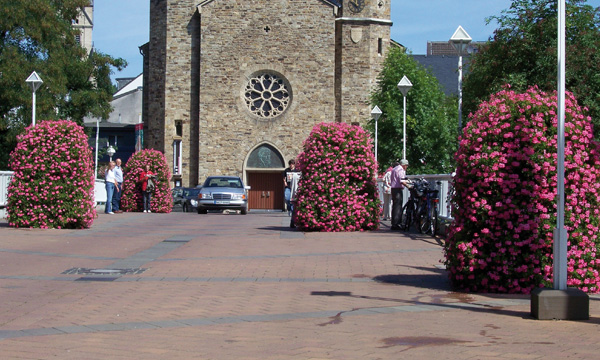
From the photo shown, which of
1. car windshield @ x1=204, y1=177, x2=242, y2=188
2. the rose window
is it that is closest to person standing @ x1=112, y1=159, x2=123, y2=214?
car windshield @ x1=204, y1=177, x2=242, y2=188

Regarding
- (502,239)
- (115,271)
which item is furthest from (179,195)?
A: (502,239)

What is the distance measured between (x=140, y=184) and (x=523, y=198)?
2505 centimetres

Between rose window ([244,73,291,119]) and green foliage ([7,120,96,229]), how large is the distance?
97.5ft

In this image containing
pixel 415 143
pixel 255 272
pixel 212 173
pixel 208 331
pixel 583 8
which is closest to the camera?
pixel 208 331

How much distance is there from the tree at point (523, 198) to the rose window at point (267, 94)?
3912cm

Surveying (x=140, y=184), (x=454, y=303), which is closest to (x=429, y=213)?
(x=454, y=303)

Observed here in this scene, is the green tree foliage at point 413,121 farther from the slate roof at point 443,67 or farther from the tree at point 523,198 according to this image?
the tree at point 523,198

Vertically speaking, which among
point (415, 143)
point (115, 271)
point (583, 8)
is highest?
point (583, 8)

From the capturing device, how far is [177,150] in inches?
1887

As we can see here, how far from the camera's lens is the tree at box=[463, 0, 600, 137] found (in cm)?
2653

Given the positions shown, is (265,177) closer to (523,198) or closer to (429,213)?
(429,213)

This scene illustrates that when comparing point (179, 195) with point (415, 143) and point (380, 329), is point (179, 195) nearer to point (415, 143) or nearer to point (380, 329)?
point (415, 143)

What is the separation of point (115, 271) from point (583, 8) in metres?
21.1

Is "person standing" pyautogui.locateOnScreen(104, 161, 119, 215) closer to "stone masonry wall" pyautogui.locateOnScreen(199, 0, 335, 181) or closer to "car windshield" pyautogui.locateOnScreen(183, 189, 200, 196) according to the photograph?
"car windshield" pyautogui.locateOnScreen(183, 189, 200, 196)
